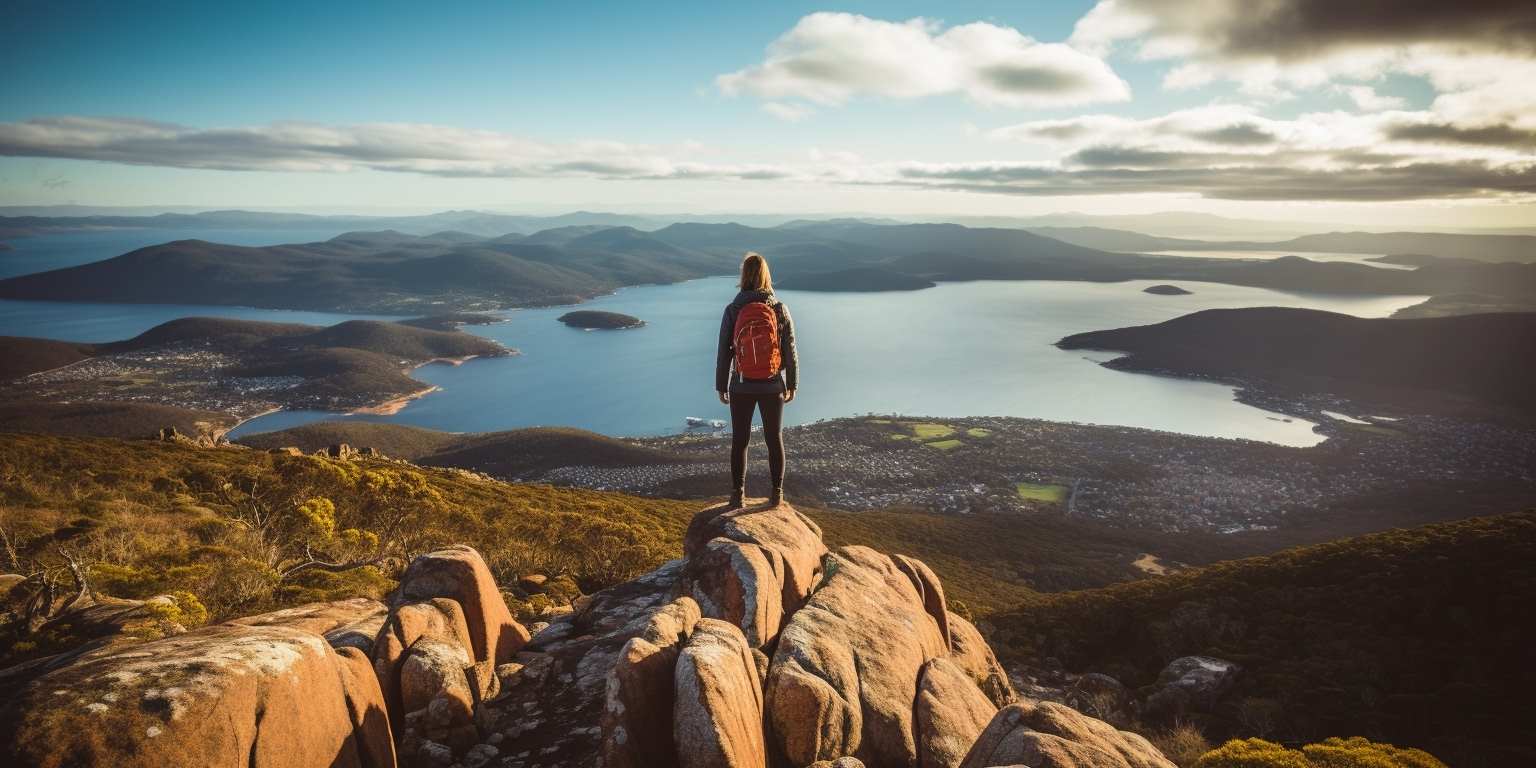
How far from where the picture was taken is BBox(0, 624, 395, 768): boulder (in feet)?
Answer: 14.1

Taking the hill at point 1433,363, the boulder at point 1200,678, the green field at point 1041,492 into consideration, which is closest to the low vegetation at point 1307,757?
the boulder at point 1200,678

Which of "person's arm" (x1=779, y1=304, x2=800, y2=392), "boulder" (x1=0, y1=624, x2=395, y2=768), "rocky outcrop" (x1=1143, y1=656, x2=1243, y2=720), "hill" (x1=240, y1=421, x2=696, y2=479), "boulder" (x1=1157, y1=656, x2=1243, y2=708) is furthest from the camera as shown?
"hill" (x1=240, y1=421, x2=696, y2=479)

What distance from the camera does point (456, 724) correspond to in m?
7.49

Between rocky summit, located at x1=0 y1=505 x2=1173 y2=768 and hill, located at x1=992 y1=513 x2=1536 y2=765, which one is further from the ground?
rocky summit, located at x1=0 y1=505 x2=1173 y2=768

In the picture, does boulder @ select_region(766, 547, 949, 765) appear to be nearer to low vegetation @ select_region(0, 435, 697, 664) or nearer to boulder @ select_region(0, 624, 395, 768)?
Result: boulder @ select_region(0, 624, 395, 768)

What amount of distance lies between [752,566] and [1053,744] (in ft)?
15.2

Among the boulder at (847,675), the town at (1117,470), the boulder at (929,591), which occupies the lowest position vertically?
the town at (1117,470)

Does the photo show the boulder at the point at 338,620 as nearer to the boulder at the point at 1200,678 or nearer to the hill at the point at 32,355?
the boulder at the point at 1200,678

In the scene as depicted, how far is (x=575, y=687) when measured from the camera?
854 centimetres

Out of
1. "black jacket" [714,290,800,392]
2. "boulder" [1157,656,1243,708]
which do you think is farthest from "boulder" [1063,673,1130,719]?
"black jacket" [714,290,800,392]

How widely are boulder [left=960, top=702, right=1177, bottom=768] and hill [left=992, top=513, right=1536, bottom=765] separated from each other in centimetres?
1221

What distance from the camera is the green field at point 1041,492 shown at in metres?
98.1

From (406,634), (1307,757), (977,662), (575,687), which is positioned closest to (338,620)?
(406,634)

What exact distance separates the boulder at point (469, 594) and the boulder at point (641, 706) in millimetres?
3757
